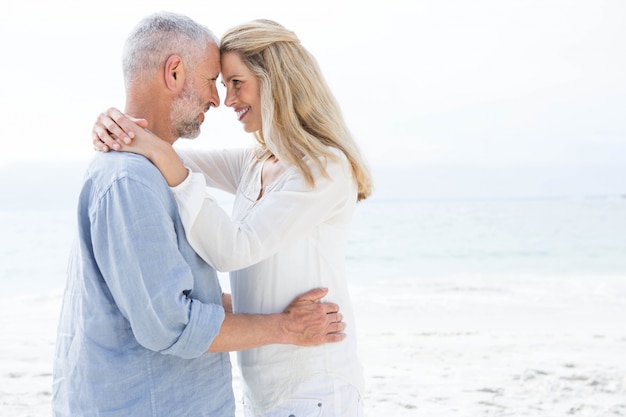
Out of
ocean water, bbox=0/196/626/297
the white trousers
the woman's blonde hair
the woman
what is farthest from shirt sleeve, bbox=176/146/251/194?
ocean water, bbox=0/196/626/297

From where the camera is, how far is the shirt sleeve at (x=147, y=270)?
65.9 inches

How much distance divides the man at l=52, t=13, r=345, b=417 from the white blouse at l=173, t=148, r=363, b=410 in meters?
0.07

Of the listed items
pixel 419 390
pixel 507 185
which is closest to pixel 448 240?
pixel 507 185

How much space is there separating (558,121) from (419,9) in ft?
31.1

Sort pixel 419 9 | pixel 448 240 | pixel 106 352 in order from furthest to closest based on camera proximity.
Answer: pixel 419 9
pixel 448 240
pixel 106 352

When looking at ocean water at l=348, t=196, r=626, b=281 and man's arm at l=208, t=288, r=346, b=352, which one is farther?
ocean water at l=348, t=196, r=626, b=281

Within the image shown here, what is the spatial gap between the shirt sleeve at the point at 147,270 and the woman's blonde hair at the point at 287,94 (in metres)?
0.57

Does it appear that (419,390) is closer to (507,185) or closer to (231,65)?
(231,65)

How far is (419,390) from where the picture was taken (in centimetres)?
524

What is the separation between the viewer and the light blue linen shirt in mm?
1683

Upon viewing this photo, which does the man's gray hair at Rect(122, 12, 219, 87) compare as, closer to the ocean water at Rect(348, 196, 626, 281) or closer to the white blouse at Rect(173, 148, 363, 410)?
the white blouse at Rect(173, 148, 363, 410)

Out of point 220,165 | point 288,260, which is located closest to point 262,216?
point 288,260

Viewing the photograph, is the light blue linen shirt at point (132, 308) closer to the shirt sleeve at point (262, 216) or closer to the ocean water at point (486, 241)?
the shirt sleeve at point (262, 216)

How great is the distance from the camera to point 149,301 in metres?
1.67
